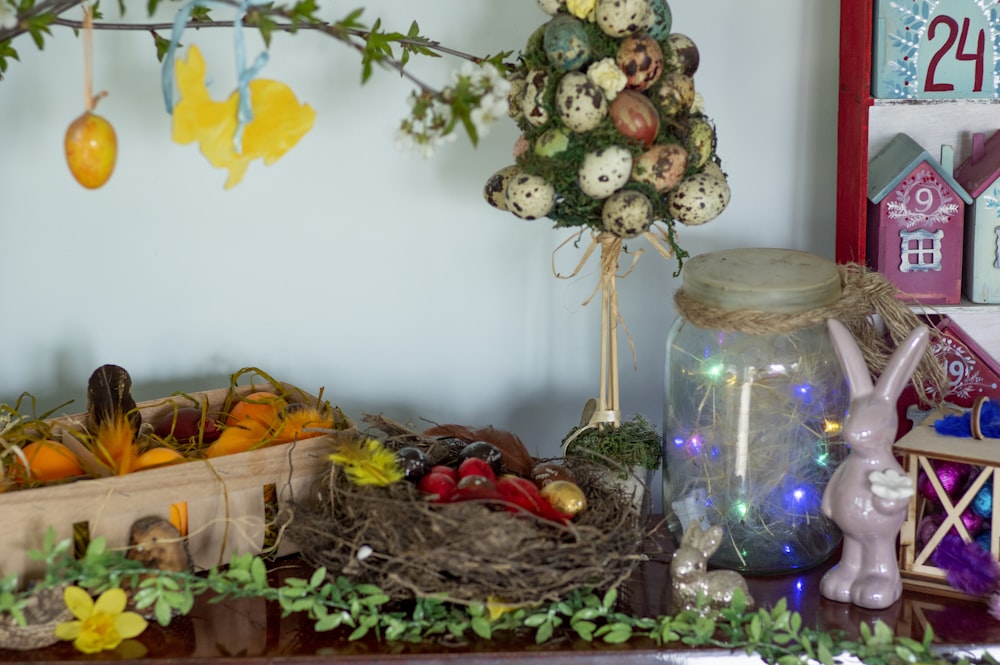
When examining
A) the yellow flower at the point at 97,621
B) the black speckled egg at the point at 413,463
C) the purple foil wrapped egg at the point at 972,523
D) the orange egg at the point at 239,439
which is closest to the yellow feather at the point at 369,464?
the black speckled egg at the point at 413,463

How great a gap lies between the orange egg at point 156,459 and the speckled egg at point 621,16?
0.58 metres

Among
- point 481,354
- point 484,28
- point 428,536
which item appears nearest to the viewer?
point 428,536

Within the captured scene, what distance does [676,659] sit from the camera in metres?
0.98

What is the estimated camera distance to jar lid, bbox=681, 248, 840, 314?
3.46 ft

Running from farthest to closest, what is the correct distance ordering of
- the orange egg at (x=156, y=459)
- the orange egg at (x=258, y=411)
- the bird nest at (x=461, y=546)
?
1. the orange egg at (x=258, y=411)
2. the orange egg at (x=156, y=459)
3. the bird nest at (x=461, y=546)

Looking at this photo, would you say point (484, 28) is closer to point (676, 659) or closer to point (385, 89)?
point (385, 89)

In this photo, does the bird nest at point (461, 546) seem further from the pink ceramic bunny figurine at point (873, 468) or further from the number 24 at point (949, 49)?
the number 24 at point (949, 49)

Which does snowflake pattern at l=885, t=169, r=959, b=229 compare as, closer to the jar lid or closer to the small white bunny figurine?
the jar lid

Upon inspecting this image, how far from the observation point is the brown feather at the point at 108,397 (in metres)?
1.15

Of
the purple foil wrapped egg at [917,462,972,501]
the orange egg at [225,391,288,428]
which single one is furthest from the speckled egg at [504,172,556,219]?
the purple foil wrapped egg at [917,462,972,501]

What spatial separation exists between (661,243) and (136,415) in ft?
1.94

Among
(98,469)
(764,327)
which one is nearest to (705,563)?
(764,327)

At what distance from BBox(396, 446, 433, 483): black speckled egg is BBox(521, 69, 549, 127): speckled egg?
338 mm

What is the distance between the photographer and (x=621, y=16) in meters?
1.01
